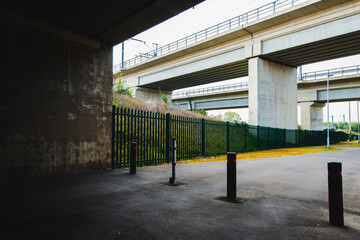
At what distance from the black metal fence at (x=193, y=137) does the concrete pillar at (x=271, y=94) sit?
1.46m

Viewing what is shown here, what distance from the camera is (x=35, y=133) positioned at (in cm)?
653

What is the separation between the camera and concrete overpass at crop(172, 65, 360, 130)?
107 ft

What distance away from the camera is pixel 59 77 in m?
7.05

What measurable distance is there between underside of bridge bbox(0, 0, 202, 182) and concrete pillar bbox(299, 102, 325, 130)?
37065 millimetres

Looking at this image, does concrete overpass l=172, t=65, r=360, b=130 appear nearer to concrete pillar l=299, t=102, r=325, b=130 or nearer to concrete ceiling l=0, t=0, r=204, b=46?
concrete pillar l=299, t=102, r=325, b=130

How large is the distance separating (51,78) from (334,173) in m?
7.07

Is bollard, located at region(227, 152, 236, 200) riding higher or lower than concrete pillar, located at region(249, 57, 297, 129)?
lower

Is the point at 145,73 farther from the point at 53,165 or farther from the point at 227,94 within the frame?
the point at 53,165

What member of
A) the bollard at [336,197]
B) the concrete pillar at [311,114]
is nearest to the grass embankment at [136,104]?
the bollard at [336,197]

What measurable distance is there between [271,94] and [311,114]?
18.5m

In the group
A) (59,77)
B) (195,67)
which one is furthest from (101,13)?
(195,67)

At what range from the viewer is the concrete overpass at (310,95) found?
107ft

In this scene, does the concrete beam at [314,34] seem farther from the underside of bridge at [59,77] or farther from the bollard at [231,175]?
the bollard at [231,175]

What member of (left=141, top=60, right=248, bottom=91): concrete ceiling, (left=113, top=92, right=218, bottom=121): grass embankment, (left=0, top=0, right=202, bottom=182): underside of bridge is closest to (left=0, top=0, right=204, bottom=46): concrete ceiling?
(left=0, top=0, right=202, bottom=182): underside of bridge
